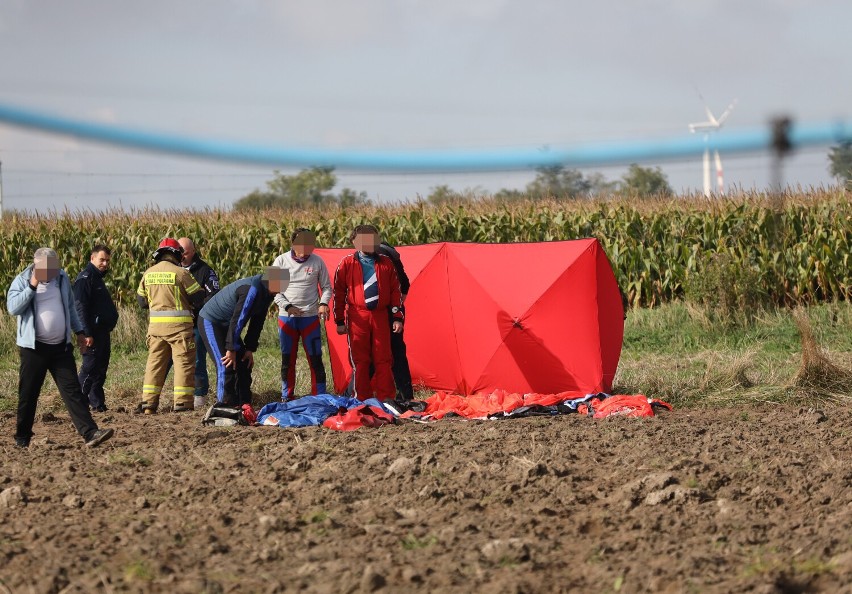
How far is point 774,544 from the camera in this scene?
16.1 feet

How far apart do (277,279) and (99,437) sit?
1975 mm

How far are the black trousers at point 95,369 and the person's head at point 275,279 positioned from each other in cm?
203

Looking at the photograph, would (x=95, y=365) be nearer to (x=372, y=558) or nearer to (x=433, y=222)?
(x=372, y=558)

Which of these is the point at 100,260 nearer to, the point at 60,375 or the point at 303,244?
the point at 303,244

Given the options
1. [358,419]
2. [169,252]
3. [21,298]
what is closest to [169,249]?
[169,252]

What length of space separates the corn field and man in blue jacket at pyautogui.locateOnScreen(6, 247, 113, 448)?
10218mm

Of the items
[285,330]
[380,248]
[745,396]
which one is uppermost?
[380,248]

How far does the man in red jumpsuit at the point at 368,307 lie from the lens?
31.2 feet

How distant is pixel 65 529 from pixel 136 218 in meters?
15.9

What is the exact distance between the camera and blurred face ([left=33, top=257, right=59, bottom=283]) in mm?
7742

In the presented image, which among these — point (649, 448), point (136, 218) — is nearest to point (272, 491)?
point (649, 448)

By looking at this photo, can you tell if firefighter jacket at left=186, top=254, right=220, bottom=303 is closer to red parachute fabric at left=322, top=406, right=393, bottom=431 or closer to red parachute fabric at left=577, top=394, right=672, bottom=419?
red parachute fabric at left=322, top=406, right=393, bottom=431

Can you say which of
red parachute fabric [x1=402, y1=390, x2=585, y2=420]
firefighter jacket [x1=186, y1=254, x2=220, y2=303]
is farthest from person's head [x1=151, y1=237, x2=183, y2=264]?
red parachute fabric [x1=402, y1=390, x2=585, y2=420]

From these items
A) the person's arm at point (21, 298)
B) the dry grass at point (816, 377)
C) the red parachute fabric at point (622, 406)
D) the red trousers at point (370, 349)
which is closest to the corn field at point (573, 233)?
the dry grass at point (816, 377)
